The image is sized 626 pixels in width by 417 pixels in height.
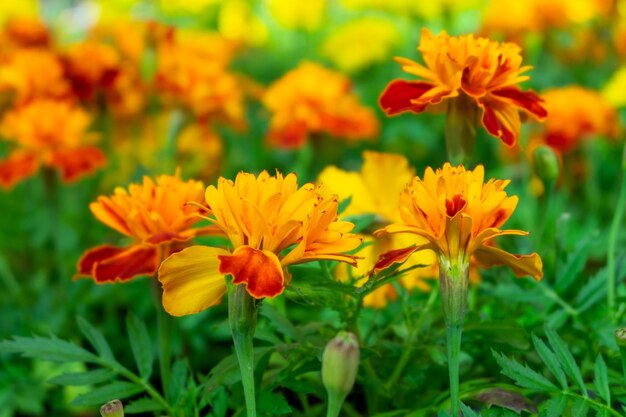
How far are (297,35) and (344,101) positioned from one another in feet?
5.93

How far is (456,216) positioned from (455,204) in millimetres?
10

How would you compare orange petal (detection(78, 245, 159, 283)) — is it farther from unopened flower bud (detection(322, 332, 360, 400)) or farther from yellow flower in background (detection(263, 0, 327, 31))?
yellow flower in background (detection(263, 0, 327, 31))

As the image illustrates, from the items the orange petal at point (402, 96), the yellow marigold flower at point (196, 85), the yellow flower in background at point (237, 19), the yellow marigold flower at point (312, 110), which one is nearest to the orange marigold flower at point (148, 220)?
the orange petal at point (402, 96)

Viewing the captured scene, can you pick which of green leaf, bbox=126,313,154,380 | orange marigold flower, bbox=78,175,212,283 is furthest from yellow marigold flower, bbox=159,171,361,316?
green leaf, bbox=126,313,154,380

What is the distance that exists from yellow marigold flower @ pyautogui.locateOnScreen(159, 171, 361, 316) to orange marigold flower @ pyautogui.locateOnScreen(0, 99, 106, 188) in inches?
30.0

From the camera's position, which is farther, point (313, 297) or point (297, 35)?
point (297, 35)

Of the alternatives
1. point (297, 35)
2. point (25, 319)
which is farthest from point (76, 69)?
point (297, 35)

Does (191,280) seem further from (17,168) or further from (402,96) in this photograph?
(17,168)

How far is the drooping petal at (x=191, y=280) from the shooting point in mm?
764

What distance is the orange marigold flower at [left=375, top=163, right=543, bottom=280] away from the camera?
2.49 feet

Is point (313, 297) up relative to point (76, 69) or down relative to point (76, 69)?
down

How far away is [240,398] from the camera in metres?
0.95

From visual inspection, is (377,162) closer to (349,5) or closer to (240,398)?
(240,398)

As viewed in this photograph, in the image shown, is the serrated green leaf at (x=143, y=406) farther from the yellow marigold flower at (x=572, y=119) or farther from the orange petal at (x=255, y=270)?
the yellow marigold flower at (x=572, y=119)
